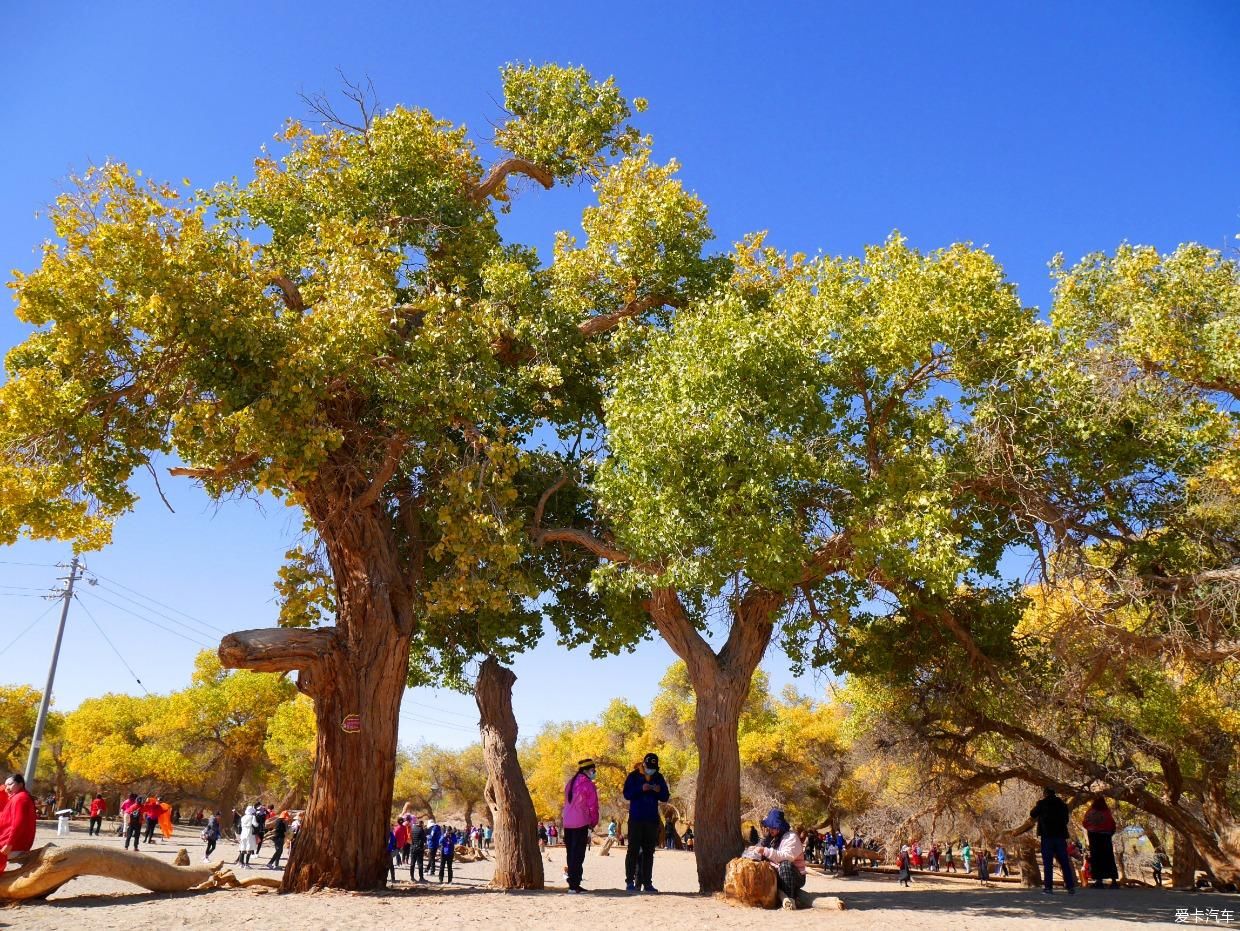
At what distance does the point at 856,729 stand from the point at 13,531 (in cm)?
1634

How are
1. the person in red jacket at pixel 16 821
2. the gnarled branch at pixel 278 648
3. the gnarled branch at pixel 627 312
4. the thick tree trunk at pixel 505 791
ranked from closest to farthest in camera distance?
the person in red jacket at pixel 16 821 → the gnarled branch at pixel 278 648 → the thick tree trunk at pixel 505 791 → the gnarled branch at pixel 627 312

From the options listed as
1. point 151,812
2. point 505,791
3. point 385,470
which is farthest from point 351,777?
point 151,812

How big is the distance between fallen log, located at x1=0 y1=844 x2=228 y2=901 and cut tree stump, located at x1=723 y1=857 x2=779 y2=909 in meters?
6.31

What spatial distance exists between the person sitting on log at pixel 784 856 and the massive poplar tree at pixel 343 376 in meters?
4.24

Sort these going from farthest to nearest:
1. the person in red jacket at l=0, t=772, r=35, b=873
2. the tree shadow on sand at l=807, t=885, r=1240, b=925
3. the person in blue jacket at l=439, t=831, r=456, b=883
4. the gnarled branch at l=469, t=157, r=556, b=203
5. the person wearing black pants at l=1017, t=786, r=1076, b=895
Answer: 1. the person in blue jacket at l=439, t=831, r=456, b=883
2. the gnarled branch at l=469, t=157, r=556, b=203
3. the person wearing black pants at l=1017, t=786, r=1076, b=895
4. the tree shadow on sand at l=807, t=885, r=1240, b=925
5. the person in red jacket at l=0, t=772, r=35, b=873

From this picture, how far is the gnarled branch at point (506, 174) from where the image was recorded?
16047mm

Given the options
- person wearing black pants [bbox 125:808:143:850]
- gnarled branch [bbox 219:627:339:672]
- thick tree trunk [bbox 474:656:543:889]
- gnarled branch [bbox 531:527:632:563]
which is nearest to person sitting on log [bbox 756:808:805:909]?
thick tree trunk [bbox 474:656:543:889]

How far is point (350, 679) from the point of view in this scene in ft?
36.6

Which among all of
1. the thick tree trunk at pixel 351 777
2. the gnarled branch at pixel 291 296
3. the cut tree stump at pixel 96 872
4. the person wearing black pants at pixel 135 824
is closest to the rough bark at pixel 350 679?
the thick tree trunk at pixel 351 777

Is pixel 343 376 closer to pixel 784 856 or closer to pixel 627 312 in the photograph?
pixel 627 312

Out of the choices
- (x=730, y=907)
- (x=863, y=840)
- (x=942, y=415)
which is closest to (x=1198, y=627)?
(x=942, y=415)

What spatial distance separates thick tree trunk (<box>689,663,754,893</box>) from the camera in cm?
1173

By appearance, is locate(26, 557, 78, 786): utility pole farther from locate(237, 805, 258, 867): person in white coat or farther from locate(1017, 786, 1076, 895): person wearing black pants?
locate(1017, 786, 1076, 895): person wearing black pants

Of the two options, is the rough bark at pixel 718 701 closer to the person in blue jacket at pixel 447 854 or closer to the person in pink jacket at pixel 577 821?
the person in pink jacket at pixel 577 821
